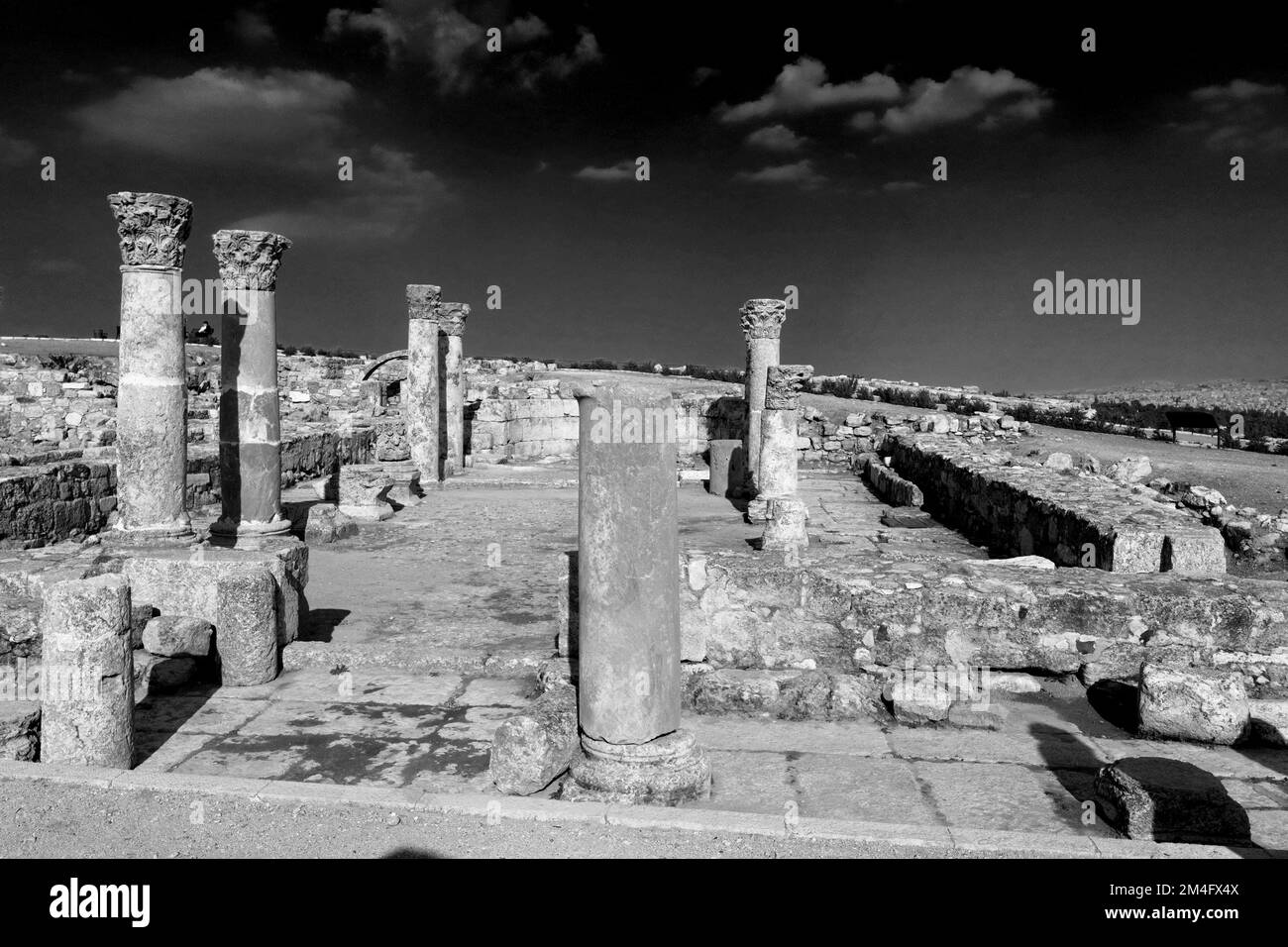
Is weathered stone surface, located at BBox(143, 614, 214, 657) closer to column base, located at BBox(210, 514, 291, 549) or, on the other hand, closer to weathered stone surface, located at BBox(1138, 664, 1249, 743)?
column base, located at BBox(210, 514, 291, 549)

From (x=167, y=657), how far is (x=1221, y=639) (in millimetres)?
7361

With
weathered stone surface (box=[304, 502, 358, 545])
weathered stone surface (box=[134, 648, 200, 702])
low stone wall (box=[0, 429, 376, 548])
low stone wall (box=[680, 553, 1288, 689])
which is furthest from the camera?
weathered stone surface (box=[304, 502, 358, 545])

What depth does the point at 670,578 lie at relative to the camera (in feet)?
16.2

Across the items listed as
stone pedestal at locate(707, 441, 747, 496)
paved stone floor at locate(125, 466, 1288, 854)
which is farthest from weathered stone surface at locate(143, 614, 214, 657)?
stone pedestal at locate(707, 441, 747, 496)

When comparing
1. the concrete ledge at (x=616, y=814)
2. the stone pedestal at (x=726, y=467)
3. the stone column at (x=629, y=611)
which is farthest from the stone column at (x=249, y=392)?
the stone pedestal at (x=726, y=467)

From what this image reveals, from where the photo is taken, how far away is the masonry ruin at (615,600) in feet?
16.1

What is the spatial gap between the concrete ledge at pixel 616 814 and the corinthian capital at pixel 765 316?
501 inches

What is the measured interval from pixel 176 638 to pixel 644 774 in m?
4.01

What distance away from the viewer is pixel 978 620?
6445 millimetres

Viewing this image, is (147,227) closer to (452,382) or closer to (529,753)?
(529,753)

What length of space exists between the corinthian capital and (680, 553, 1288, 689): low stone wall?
398 inches

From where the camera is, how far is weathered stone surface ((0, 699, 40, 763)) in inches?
206
